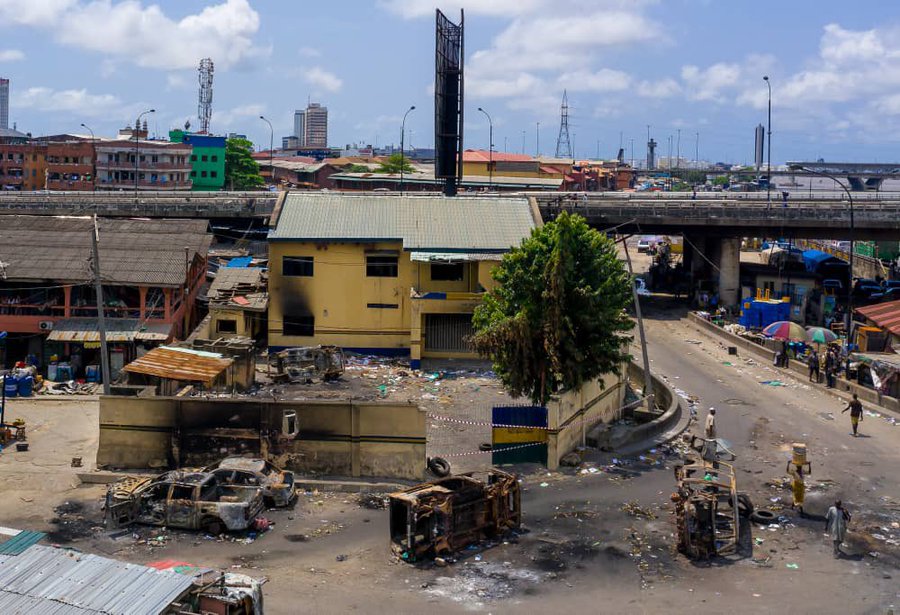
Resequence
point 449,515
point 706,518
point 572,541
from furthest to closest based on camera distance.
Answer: point 572,541, point 706,518, point 449,515

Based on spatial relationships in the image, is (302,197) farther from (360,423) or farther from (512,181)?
(512,181)

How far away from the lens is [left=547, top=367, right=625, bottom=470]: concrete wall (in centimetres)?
2439

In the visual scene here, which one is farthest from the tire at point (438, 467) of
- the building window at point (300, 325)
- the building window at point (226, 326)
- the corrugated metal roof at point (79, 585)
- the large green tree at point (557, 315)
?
the building window at point (226, 326)

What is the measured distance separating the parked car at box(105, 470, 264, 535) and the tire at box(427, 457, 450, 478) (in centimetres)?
431

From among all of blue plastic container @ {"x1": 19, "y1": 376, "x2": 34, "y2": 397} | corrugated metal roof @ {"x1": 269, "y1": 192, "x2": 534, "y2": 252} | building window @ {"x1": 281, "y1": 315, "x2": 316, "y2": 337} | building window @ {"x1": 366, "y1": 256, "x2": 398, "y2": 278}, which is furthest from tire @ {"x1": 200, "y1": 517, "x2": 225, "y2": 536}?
building window @ {"x1": 366, "y1": 256, "x2": 398, "y2": 278}

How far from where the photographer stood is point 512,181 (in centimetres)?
9688

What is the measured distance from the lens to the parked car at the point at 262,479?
21.3 m

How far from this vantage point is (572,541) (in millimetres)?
19641

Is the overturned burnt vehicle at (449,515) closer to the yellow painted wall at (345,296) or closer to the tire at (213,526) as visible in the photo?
the tire at (213,526)

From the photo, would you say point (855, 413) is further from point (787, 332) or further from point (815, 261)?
point (815, 261)

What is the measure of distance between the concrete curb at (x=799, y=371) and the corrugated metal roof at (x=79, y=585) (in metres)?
24.0

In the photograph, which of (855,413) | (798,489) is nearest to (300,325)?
(855,413)

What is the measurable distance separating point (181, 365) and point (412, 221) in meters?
12.6

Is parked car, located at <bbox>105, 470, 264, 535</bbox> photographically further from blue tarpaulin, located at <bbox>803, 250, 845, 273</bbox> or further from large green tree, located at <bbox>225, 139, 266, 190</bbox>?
large green tree, located at <bbox>225, 139, 266, 190</bbox>
